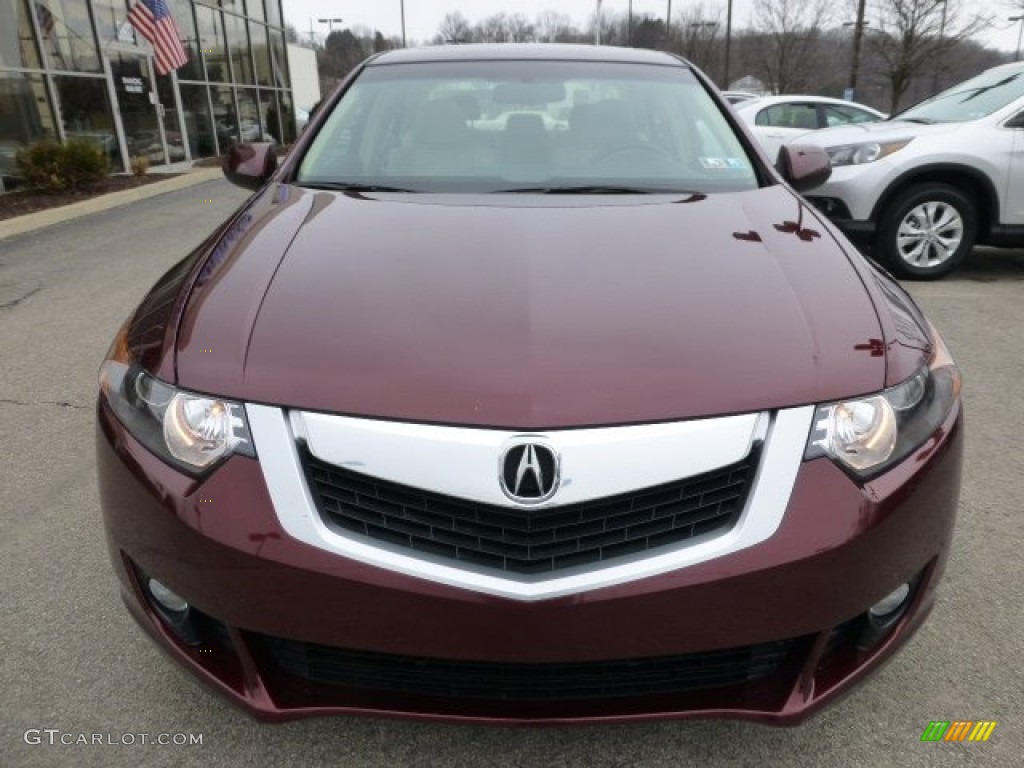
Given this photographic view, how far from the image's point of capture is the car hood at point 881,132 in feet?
19.3

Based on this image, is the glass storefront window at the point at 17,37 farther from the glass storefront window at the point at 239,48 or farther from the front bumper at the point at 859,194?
the front bumper at the point at 859,194

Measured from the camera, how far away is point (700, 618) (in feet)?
4.58

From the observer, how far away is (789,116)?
1062cm

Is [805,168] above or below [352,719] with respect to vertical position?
above

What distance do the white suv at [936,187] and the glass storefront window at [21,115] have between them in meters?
11.5

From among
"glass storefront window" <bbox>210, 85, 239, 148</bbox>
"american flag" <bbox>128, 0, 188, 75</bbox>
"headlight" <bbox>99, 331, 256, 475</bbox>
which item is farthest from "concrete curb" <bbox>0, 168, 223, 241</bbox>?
"headlight" <bbox>99, 331, 256, 475</bbox>

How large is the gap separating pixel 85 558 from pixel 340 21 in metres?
74.7

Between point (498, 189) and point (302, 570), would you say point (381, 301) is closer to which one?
point (302, 570)

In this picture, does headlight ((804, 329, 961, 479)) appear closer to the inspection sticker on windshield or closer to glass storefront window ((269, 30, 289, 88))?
the inspection sticker on windshield

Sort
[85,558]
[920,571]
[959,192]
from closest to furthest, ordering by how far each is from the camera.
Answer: [920,571] → [85,558] → [959,192]

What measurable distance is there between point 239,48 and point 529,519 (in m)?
22.3

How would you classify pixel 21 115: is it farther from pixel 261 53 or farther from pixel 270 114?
pixel 270 114

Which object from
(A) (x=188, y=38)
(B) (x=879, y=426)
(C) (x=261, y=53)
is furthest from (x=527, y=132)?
(C) (x=261, y=53)

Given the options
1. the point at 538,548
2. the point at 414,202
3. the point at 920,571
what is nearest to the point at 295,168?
the point at 414,202
